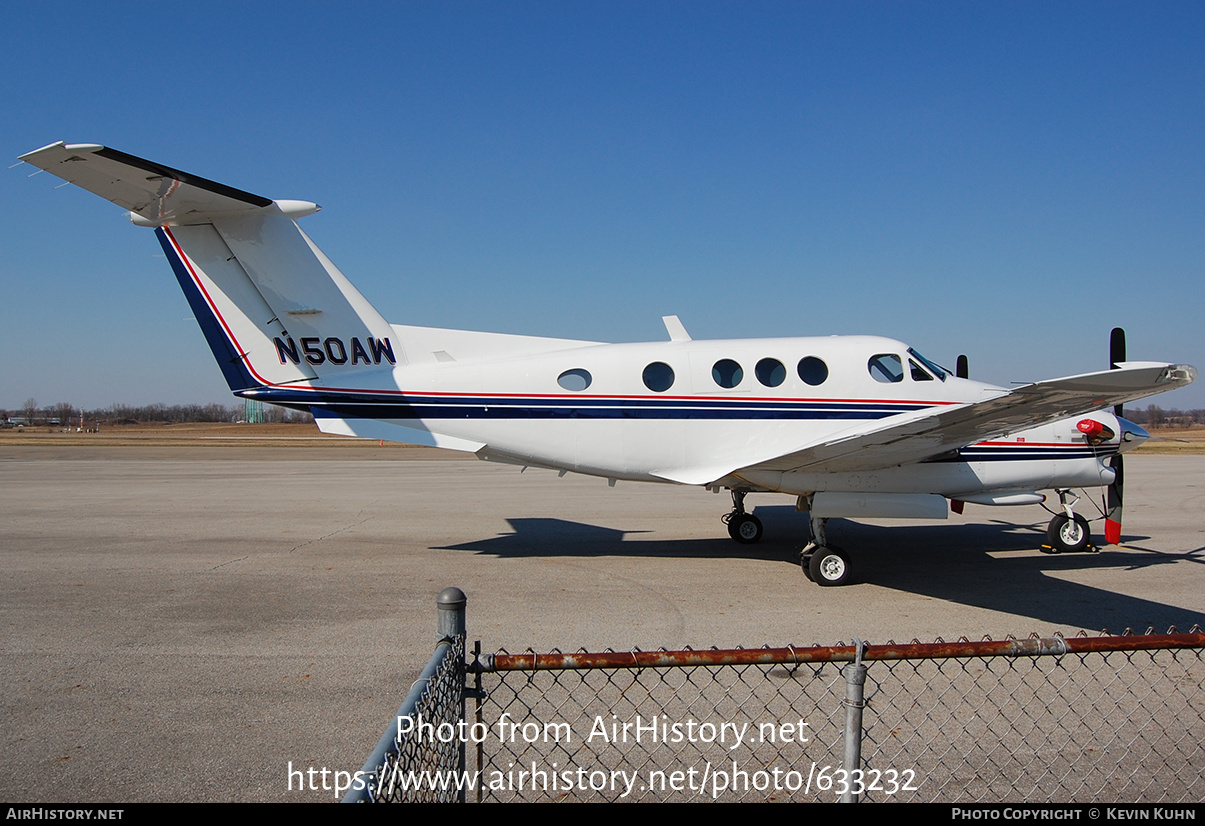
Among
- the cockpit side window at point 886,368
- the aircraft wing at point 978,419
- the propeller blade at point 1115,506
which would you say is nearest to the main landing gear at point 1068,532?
the propeller blade at point 1115,506

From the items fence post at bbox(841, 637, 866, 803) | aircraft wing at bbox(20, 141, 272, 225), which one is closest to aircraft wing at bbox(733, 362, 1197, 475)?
fence post at bbox(841, 637, 866, 803)

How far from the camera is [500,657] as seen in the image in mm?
2547

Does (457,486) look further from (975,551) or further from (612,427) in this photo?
(975,551)

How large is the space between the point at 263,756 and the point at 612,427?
5901mm

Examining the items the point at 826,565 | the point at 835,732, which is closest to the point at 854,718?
the point at 835,732

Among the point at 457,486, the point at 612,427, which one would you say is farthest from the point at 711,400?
the point at 457,486

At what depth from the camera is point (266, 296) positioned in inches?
371

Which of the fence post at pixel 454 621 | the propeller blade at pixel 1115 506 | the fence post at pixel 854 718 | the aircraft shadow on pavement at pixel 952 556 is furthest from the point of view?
the propeller blade at pixel 1115 506

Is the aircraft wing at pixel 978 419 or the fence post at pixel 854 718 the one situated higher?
the aircraft wing at pixel 978 419

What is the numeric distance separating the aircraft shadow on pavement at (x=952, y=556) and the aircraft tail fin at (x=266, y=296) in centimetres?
334

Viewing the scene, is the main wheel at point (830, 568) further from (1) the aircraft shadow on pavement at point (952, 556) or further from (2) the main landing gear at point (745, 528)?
(2) the main landing gear at point (745, 528)

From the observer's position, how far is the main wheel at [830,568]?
8547mm

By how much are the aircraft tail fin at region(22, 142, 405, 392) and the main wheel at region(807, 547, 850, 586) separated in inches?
235

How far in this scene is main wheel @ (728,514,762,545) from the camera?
1139 cm
